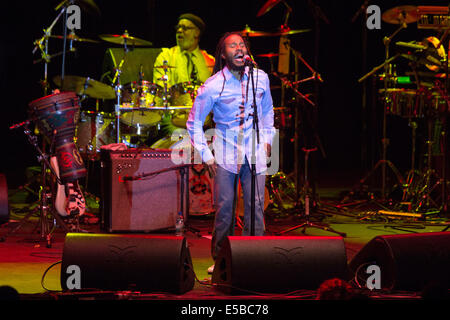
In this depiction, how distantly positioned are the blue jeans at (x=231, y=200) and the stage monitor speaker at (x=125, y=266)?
81 centimetres

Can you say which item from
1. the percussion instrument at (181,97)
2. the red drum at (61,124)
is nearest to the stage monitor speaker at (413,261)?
the red drum at (61,124)

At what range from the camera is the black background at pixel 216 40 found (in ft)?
36.2

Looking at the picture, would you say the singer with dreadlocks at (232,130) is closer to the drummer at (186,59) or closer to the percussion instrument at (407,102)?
the drummer at (186,59)

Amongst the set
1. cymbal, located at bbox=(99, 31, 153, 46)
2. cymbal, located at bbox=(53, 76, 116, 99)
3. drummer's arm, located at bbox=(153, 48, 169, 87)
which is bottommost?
cymbal, located at bbox=(53, 76, 116, 99)

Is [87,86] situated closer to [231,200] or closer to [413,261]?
[231,200]

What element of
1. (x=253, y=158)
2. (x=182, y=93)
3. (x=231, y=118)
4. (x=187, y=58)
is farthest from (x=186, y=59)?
(x=253, y=158)

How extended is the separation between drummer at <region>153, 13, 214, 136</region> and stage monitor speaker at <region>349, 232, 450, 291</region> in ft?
17.0

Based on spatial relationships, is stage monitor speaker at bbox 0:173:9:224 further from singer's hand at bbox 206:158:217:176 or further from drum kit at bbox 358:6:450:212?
Result: drum kit at bbox 358:6:450:212

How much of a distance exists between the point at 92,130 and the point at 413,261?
5.47 m

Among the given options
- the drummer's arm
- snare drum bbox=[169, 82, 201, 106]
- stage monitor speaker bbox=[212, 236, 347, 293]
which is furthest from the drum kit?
stage monitor speaker bbox=[212, 236, 347, 293]

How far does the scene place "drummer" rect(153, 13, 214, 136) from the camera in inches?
351

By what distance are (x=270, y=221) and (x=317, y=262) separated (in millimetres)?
4057

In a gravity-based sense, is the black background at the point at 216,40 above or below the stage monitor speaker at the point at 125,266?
above
